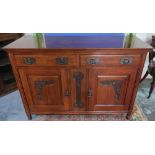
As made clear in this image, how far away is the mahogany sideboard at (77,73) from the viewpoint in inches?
48.1

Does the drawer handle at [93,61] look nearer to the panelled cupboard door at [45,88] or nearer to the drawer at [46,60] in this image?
the drawer at [46,60]

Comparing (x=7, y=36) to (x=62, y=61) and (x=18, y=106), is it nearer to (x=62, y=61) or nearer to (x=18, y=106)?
(x=18, y=106)

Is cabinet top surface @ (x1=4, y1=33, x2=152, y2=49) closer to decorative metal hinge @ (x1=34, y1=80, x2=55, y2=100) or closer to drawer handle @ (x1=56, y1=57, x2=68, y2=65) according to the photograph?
drawer handle @ (x1=56, y1=57, x2=68, y2=65)

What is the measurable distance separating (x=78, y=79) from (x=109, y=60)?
341mm

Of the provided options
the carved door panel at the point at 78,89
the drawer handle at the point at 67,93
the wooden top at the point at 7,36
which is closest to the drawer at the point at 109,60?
the carved door panel at the point at 78,89

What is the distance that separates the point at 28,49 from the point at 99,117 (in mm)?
1086

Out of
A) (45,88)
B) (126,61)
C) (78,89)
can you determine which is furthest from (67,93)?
(126,61)

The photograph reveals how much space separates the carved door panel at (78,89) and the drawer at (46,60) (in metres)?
0.11

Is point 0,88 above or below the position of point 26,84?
below

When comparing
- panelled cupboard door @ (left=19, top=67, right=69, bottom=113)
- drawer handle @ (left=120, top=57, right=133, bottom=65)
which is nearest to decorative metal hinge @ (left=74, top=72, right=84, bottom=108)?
panelled cupboard door @ (left=19, top=67, right=69, bottom=113)

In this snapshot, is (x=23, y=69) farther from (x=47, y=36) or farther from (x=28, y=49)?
(x=47, y=36)

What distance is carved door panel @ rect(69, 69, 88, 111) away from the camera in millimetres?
1348
